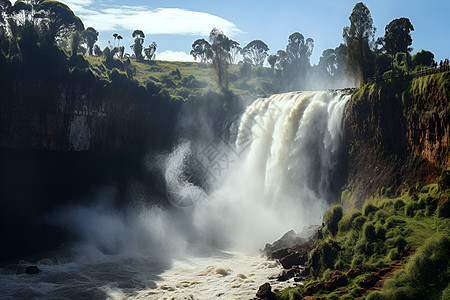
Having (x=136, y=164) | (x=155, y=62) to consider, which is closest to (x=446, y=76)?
(x=136, y=164)

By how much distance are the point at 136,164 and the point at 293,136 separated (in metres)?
26.8

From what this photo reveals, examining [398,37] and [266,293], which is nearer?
[266,293]

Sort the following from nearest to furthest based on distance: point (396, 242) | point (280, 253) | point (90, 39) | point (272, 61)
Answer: point (396, 242) → point (280, 253) → point (90, 39) → point (272, 61)

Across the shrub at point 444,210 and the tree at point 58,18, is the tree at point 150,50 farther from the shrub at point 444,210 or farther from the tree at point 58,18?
the shrub at point 444,210

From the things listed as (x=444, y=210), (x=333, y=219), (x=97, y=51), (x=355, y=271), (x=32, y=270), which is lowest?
(x=32, y=270)

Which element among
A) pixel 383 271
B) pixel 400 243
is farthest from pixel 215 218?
pixel 383 271

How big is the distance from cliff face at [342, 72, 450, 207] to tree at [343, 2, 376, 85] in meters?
4.56

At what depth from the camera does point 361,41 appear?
3900cm

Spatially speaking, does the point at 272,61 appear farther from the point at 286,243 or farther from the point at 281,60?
the point at 286,243

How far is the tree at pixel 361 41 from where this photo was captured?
3853cm

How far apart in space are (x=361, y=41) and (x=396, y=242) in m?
24.9

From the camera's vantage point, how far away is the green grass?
1706cm

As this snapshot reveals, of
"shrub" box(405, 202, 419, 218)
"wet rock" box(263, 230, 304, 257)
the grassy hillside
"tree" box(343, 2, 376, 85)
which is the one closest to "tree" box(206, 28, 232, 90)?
the grassy hillside

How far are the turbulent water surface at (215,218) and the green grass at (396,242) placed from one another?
4866 millimetres
